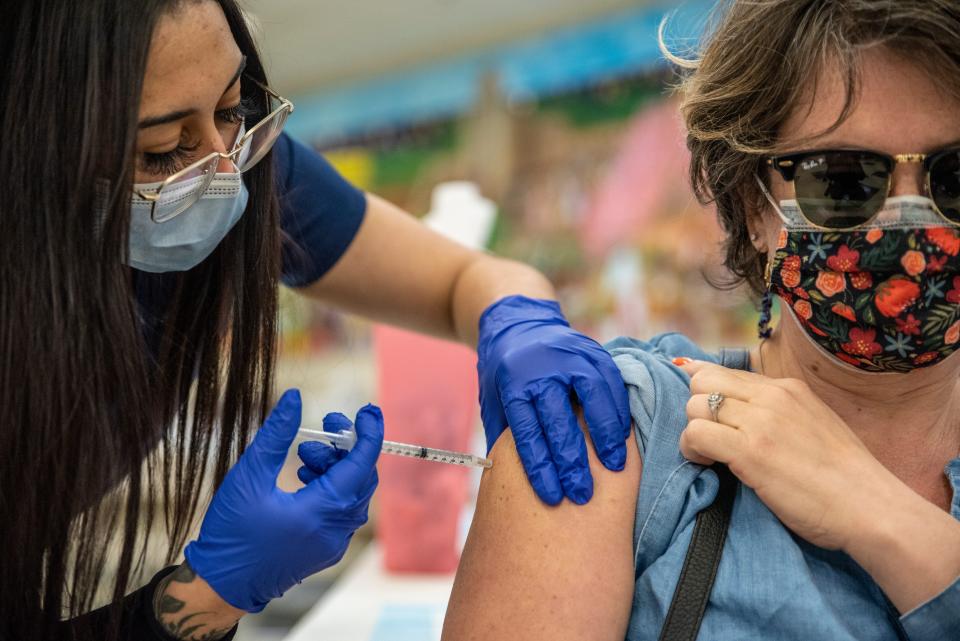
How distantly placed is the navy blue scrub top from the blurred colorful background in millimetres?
2677

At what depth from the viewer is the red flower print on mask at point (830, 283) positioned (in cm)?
120

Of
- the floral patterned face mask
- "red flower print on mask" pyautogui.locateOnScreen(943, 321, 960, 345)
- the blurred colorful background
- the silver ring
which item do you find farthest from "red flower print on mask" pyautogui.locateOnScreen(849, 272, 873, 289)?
the blurred colorful background

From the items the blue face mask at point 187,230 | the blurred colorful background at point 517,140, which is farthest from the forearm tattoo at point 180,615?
the blurred colorful background at point 517,140

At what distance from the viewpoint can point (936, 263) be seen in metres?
1.16

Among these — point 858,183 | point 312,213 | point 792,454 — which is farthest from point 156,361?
point 858,183

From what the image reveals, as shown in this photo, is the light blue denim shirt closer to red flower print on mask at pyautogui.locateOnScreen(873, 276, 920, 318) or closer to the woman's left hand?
the woman's left hand

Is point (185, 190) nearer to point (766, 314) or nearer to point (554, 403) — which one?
point (554, 403)

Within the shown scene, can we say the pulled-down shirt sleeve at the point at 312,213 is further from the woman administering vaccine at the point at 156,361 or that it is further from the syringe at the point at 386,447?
the syringe at the point at 386,447

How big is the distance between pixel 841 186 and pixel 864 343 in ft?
0.72

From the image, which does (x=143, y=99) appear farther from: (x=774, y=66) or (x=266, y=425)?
(x=774, y=66)

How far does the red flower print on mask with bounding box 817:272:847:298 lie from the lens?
1.20 metres

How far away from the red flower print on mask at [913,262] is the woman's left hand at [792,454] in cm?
22

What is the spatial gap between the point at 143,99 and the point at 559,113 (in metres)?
5.06

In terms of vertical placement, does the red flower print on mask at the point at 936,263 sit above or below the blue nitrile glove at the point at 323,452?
above
